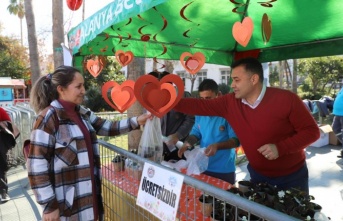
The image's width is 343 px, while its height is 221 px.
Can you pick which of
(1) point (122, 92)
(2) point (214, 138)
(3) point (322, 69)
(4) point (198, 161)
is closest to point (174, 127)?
(2) point (214, 138)

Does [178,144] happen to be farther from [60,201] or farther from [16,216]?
[16,216]

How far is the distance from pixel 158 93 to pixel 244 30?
873mm

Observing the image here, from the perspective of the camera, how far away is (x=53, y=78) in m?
2.10

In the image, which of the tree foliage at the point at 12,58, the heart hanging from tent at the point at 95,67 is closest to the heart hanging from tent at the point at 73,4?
the heart hanging from tent at the point at 95,67

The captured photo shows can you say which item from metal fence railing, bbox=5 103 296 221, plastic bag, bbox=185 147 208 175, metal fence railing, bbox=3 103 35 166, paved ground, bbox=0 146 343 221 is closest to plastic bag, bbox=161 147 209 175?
plastic bag, bbox=185 147 208 175

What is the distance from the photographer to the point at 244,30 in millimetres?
2281

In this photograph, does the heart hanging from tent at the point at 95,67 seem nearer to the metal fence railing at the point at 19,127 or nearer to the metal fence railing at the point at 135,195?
the metal fence railing at the point at 135,195

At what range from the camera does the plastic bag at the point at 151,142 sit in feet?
7.36

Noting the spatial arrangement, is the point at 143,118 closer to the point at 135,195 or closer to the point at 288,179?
the point at 135,195

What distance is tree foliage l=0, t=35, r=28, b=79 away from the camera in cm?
2753

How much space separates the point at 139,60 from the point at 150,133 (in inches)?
140

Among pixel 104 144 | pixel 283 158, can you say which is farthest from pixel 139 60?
pixel 283 158

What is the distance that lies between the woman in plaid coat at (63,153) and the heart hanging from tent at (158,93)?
1.60 ft

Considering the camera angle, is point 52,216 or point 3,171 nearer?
point 52,216
